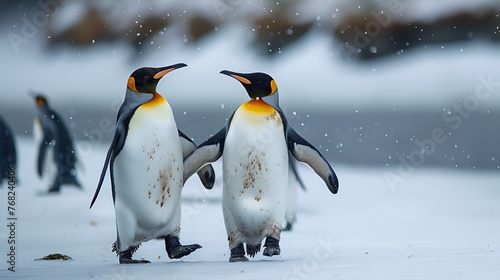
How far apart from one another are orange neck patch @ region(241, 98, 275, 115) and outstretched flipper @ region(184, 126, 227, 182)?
0.14 meters

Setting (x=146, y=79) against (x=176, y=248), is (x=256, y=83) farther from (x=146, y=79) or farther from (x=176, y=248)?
(x=176, y=248)

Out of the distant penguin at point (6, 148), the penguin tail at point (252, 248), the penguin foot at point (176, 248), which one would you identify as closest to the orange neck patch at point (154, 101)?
the penguin foot at point (176, 248)

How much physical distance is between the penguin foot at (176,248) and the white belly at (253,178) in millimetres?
144

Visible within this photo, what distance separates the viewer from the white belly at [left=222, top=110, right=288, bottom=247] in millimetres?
2164

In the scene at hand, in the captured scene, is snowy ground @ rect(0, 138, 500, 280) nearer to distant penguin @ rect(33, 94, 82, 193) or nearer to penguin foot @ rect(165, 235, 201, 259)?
penguin foot @ rect(165, 235, 201, 259)

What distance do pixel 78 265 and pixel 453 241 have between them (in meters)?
1.86

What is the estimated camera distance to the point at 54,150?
5.04m

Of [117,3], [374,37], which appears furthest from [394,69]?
[117,3]

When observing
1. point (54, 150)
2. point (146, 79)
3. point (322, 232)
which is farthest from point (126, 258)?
point (54, 150)

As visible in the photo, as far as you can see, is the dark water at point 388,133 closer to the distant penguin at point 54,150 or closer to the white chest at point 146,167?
the distant penguin at point 54,150

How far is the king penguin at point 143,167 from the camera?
2133 millimetres

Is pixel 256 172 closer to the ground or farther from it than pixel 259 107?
closer to the ground

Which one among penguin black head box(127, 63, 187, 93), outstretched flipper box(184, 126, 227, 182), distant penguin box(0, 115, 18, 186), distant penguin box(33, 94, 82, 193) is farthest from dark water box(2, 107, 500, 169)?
penguin black head box(127, 63, 187, 93)

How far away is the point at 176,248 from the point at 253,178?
13.8 inches
